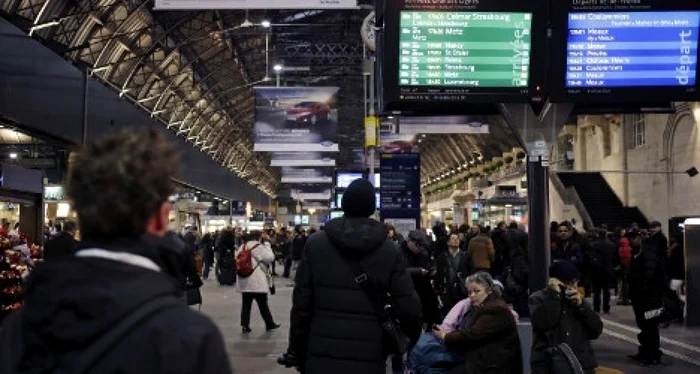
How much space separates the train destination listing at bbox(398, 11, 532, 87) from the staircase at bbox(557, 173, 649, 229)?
2072cm

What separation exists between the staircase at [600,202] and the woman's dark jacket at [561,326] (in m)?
22.7

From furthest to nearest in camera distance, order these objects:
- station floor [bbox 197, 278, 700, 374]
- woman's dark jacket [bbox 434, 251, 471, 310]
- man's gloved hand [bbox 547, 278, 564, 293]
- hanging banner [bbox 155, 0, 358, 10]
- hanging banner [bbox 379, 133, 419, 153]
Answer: hanging banner [bbox 379, 133, 419, 153] < hanging banner [bbox 155, 0, 358, 10] < woman's dark jacket [bbox 434, 251, 471, 310] < station floor [bbox 197, 278, 700, 374] < man's gloved hand [bbox 547, 278, 564, 293]

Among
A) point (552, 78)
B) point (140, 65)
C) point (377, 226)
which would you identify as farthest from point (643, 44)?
point (140, 65)

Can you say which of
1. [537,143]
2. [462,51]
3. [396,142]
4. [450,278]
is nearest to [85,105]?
[450,278]

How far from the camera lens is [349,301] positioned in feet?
13.3

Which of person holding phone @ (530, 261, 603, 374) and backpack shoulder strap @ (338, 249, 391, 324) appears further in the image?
person holding phone @ (530, 261, 603, 374)

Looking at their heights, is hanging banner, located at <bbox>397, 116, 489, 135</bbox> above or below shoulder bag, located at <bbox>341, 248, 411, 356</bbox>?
above

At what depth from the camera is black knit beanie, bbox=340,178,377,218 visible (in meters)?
4.18

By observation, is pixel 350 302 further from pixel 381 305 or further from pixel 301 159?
pixel 301 159

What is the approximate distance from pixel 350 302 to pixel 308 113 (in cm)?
1645

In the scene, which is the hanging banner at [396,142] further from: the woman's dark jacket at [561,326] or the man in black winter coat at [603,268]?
the woman's dark jacket at [561,326]

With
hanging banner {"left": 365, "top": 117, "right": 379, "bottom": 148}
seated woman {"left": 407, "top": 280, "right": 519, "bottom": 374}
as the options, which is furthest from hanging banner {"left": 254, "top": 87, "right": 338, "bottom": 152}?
seated woman {"left": 407, "top": 280, "right": 519, "bottom": 374}

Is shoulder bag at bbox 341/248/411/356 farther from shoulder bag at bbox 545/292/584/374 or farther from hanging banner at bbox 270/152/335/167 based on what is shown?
hanging banner at bbox 270/152/335/167

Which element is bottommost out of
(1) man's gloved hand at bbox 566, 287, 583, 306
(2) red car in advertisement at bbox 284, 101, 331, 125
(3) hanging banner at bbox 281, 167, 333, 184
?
(1) man's gloved hand at bbox 566, 287, 583, 306
